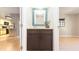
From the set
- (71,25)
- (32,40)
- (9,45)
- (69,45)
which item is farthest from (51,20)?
(71,25)

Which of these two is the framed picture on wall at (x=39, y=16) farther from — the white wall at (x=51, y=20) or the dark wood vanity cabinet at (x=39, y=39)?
the dark wood vanity cabinet at (x=39, y=39)

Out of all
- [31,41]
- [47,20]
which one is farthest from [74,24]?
[31,41]

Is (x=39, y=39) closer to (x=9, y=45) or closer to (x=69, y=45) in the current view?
(x=69, y=45)

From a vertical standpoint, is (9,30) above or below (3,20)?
below

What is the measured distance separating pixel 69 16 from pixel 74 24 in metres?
0.73

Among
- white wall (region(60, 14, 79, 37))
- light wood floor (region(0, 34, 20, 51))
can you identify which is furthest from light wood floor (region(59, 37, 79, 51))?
white wall (region(60, 14, 79, 37))

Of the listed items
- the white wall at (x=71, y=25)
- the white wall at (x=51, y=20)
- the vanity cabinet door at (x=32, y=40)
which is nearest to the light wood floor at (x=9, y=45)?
the vanity cabinet door at (x=32, y=40)

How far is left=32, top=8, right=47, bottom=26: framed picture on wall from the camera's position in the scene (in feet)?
16.7

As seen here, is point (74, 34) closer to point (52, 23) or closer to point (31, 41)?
point (52, 23)

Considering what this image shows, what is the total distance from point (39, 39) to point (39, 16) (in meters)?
1.02

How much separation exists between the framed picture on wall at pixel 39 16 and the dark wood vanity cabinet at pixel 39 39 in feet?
2.00
